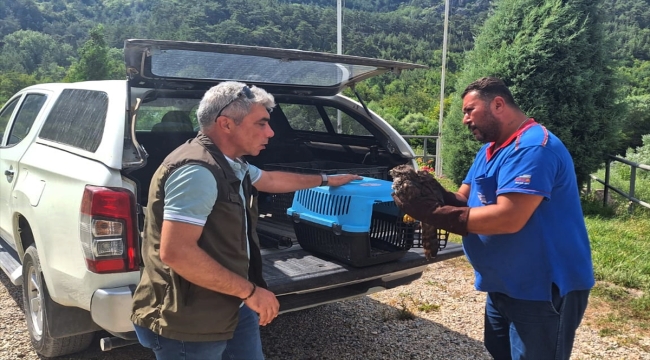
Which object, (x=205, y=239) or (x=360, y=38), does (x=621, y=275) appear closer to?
(x=205, y=239)

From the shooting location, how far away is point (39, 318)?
3307mm

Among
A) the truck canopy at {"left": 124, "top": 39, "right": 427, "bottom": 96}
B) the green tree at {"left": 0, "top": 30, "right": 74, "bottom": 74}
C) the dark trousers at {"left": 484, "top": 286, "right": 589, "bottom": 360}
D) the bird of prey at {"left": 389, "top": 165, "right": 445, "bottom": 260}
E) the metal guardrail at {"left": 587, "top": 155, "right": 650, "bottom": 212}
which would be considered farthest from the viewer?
the green tree at {"left": 0, "top": 30, "right": 74, "bottom": 74}

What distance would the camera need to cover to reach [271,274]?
9.20ft

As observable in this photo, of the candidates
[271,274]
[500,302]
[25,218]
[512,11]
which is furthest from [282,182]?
[512,11]

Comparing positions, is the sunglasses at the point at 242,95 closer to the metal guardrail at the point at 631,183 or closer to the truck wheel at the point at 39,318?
the truck wheel at the point at 39,318

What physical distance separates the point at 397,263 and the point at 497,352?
0.77 m

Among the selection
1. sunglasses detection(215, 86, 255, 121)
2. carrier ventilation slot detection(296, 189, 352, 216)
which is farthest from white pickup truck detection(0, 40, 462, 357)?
sunglasses detection(215, 86, 255, 121)

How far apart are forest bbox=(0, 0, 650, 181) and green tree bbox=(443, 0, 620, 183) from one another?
0.05 metres

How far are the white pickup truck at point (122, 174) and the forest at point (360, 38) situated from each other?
478 cm

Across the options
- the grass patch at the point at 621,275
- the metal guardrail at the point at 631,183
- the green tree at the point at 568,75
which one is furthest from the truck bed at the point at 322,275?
the green tree at the point at 568,75

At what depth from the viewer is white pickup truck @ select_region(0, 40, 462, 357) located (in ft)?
8.19

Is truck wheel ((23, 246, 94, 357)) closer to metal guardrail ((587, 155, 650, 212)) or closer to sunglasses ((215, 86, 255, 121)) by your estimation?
sunglasses ((215, 86, 255, 121))

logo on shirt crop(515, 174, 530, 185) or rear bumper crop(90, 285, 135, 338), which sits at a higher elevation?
logo on shirt crop(515, 174, 530, 185)

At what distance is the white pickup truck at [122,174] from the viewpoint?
2.50 metres
